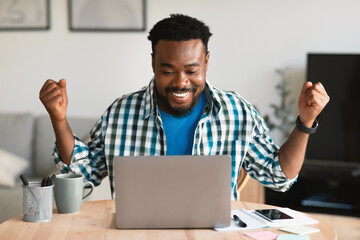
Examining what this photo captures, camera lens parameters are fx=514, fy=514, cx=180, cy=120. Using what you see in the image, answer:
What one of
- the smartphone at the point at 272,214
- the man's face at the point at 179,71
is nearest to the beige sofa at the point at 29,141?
the man's face at the point at 179,71

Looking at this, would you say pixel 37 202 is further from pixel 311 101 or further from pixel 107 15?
pixel 107 15

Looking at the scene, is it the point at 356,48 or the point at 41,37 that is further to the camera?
the point at 41,37

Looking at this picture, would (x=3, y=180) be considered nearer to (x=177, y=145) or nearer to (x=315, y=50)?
(x=177, y=145)

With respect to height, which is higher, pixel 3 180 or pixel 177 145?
pixel 177 145

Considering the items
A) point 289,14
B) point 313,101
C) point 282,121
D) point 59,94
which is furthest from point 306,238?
point 289,14

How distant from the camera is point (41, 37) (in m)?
3.66

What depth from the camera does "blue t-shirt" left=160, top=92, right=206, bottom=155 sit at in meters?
1.67

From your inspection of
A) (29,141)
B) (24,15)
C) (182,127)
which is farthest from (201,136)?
(24,15)

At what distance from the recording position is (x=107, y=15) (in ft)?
11.6

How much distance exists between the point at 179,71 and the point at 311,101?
0.40 m

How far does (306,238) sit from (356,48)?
241 centimetres

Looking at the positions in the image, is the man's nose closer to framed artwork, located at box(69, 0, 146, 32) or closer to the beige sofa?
the beige sofa

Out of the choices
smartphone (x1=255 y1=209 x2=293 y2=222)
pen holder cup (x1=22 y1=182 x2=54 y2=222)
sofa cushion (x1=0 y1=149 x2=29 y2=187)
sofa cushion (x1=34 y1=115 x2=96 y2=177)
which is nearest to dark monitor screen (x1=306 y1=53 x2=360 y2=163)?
sofa cushion (x1=34 y1=115 x2=96 y2=177)

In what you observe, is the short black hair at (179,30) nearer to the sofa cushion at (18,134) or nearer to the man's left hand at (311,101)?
the man's left hand at (311,101)
